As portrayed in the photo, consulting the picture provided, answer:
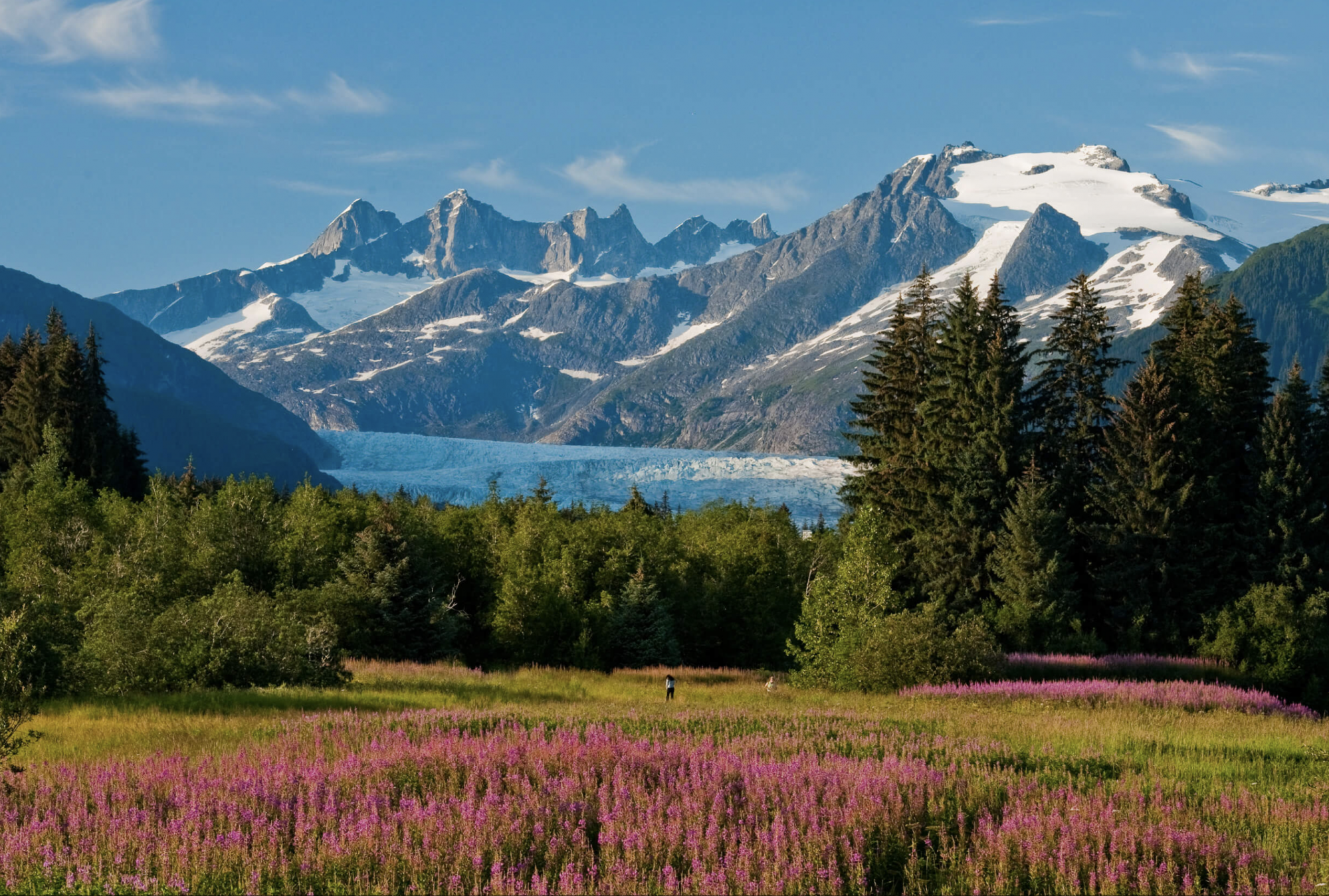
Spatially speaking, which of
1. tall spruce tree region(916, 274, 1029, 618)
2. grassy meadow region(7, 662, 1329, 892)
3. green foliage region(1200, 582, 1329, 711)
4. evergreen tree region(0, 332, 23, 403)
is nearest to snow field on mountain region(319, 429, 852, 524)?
evergreen tree region(0, 332, 23, 403)

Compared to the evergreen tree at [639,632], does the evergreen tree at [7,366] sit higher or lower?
higher

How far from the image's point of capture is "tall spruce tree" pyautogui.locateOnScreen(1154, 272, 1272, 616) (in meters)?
42.3

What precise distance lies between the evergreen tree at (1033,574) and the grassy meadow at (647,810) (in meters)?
25.0

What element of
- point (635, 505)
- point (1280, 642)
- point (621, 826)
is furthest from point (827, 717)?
point (635, 505)

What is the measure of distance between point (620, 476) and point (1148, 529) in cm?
10336

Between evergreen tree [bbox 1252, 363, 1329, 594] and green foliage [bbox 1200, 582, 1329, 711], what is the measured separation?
1427 millimetres

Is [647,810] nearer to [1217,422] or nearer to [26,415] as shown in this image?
[1217,422]

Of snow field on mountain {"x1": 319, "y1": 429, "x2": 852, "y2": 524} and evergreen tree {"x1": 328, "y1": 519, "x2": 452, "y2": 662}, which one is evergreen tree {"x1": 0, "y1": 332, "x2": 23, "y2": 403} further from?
snow field on mountain {"x1": 319, "y1": 429, "x2": 852, "y2": 524}

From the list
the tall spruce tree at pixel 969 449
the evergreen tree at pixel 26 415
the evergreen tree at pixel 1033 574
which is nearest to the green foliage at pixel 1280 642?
the evergreen tree at pixel 1033 574

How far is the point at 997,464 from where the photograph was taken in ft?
140

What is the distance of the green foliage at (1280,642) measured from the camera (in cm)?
3709

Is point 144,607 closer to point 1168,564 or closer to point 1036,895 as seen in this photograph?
point 1036,895

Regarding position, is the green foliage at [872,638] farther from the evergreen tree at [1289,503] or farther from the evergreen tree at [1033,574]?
the evergreen tree at [1289,503]

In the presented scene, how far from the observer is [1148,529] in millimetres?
41562
